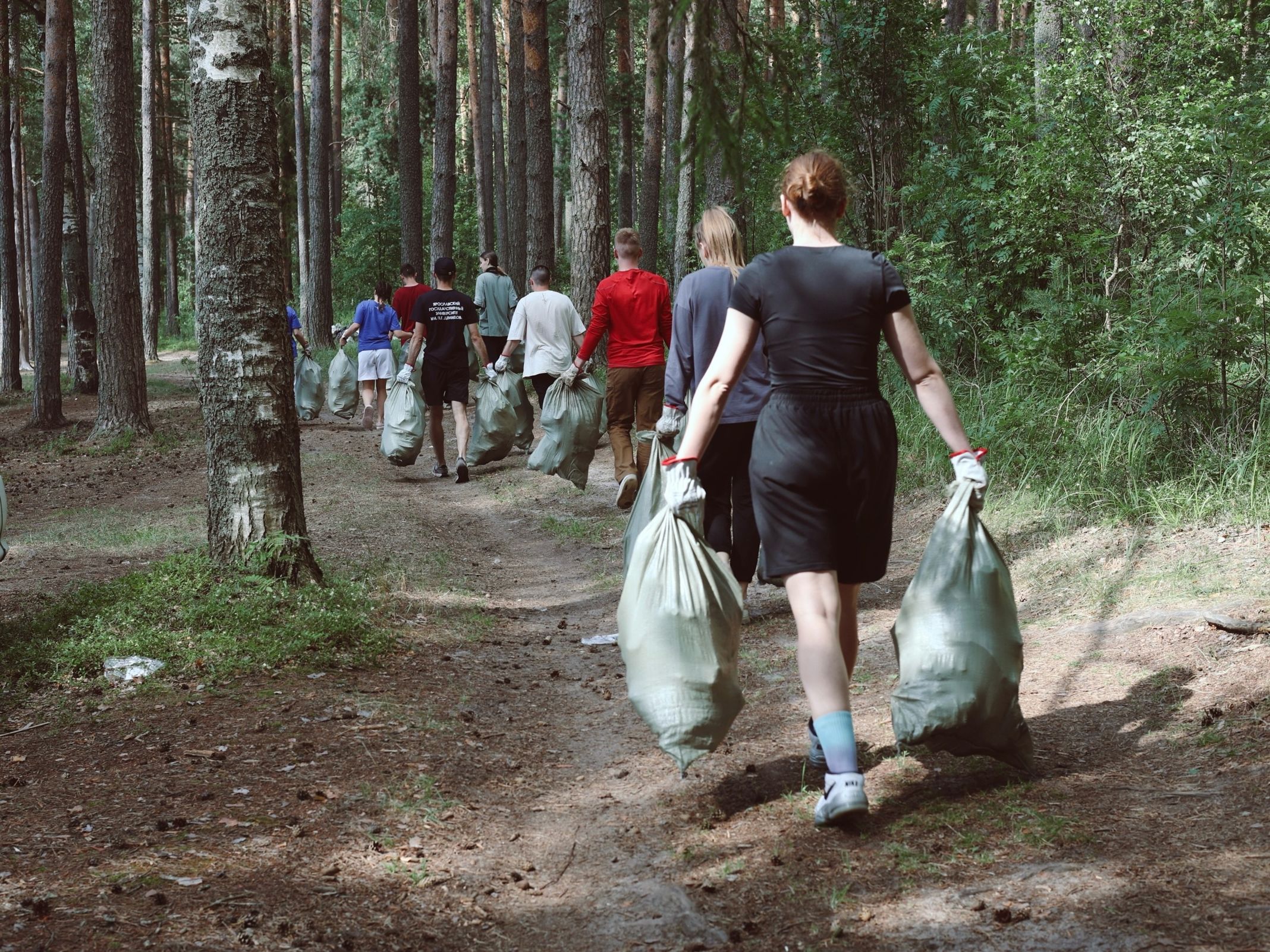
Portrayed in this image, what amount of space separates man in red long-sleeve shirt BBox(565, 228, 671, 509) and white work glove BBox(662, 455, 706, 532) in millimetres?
4598

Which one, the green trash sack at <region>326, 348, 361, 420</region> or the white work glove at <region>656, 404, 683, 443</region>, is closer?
the white work glove at <region>656, 404, 683, 443</region>

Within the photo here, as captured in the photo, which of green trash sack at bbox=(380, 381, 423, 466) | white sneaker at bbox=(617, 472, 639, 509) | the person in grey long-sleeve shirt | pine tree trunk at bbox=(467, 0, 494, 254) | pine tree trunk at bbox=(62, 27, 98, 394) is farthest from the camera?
pine tree trunk at bbox=(467, 0, 494, 254)

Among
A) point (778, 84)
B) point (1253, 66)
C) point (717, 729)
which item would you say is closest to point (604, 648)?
point (717, 729)

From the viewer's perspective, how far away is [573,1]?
1255cm

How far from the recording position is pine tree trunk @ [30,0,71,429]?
50.9 feet

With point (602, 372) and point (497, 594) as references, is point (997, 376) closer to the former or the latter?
point (497, 594)

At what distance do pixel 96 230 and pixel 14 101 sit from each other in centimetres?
1130

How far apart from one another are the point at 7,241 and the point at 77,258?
2.95 meters

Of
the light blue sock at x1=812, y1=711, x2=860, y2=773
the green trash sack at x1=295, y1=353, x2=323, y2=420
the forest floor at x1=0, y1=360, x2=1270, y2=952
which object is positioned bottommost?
the forest floor at x1=0, y1=360, x2=1270, y2=952

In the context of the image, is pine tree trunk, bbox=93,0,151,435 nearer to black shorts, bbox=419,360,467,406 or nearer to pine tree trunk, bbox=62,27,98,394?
pine tree trunk, bbox=62,27,98,394

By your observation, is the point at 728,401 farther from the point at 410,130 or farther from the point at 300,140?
the point at 300,140

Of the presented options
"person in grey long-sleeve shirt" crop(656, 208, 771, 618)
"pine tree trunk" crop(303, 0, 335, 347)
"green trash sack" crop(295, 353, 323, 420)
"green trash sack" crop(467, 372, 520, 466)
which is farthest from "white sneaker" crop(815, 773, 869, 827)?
"pine tree trunk" crop(303, 0, 335, 347)

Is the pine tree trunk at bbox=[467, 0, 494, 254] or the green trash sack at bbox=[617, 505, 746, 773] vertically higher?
the pine tree trunk at bbox=[467, 0, 494, 254]

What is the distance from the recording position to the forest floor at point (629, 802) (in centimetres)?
289
